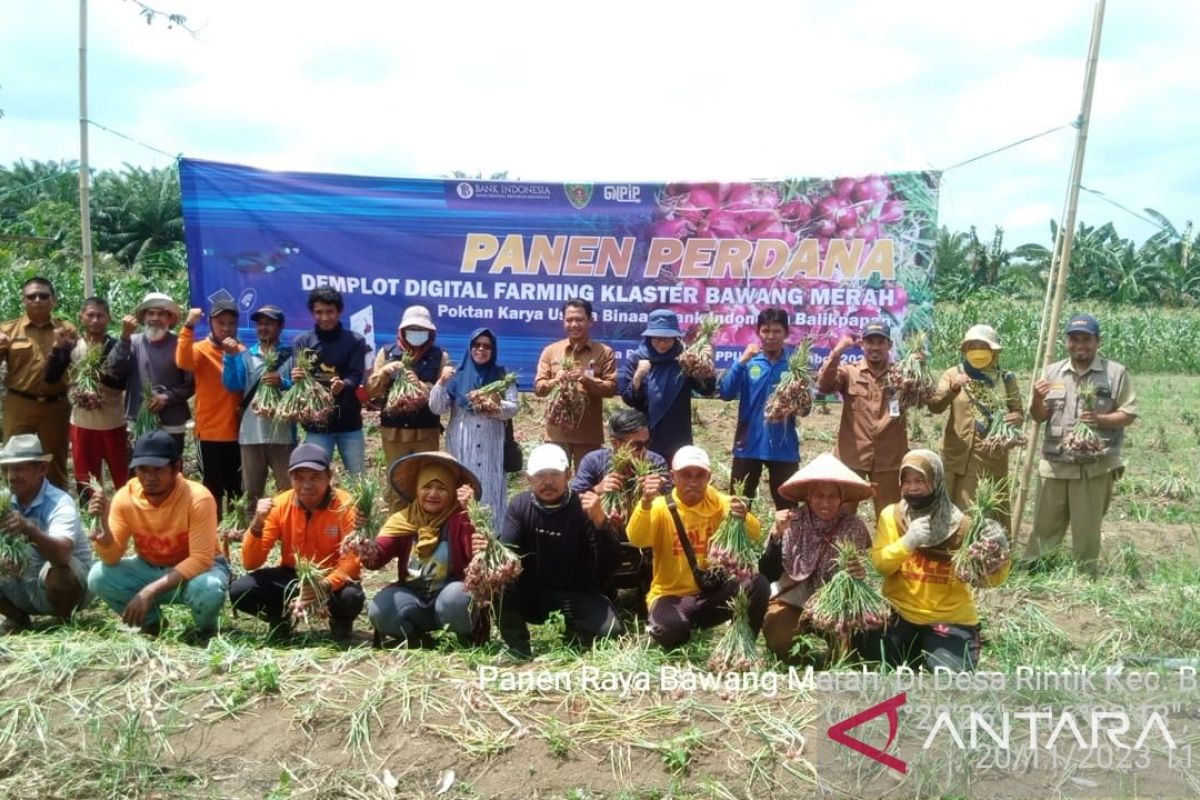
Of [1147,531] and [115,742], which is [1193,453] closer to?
[1147,531]

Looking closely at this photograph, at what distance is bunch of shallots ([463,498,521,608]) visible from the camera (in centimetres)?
453

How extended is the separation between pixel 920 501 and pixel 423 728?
2.40 m

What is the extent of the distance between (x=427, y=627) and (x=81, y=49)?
5.58 m

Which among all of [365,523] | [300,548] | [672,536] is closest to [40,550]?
[300,548]

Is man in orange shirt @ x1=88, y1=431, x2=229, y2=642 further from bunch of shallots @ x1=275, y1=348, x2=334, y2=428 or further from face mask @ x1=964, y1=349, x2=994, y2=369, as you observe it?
face mask @ x1=964, y1=349, x2=994, y2=369

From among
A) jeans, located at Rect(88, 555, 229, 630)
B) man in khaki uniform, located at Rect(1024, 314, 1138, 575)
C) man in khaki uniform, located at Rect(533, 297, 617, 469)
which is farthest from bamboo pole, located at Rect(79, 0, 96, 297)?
man in khaki uniform, located at Rect(1024, 314, 1138, 575)

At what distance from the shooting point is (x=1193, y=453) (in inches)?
408

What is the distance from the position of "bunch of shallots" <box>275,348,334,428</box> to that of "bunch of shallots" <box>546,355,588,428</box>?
144 cm

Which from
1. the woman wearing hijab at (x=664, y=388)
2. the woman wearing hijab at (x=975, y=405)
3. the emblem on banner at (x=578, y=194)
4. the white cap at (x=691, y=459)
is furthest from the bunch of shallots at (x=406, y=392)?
the woman wearing hijab at (x=975, y=405)

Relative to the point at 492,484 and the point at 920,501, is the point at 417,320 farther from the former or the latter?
the point at 920,501

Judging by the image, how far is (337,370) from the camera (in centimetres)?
636

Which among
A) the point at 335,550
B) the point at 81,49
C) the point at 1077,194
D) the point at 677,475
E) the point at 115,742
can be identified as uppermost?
the point at 81,49

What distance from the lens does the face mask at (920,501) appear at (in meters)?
4.36

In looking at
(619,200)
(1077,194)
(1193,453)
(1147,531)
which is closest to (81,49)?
(619,200)
